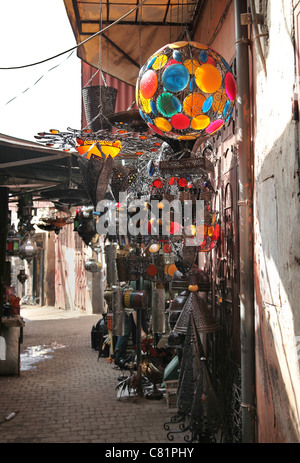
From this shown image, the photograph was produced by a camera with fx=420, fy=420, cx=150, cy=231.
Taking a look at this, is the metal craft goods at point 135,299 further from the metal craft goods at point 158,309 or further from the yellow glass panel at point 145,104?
the yellow glass panel at point 145,104

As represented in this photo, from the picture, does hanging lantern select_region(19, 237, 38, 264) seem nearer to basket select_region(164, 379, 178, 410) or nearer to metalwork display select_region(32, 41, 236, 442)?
metalwork display select_region(32, 41, 236, 442)

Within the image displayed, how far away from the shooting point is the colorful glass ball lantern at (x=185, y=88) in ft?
7.90

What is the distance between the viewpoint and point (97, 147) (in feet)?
13.3

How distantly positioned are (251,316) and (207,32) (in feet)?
11.7

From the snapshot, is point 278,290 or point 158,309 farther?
point 158,309

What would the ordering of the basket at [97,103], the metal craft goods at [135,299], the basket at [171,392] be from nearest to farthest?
the basket at [97,103] < the basket at [171,392] < the metal craft goods at [135,299]

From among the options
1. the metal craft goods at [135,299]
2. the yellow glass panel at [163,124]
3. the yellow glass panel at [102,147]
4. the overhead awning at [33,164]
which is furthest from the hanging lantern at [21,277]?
the yellow glass panel at [163,124]

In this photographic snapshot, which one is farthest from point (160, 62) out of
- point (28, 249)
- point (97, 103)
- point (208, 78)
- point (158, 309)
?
point (28, 249)

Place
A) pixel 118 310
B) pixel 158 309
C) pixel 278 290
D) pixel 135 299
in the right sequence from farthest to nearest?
pixel 118 310, pixel 135 299, pixel 158 309, pixel 278 290

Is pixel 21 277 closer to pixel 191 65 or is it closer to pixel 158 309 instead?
pixel 158 309

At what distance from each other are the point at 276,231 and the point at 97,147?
2228 mm

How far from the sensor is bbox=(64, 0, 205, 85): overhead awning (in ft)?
18.0

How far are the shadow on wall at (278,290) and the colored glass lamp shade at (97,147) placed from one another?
173cm
